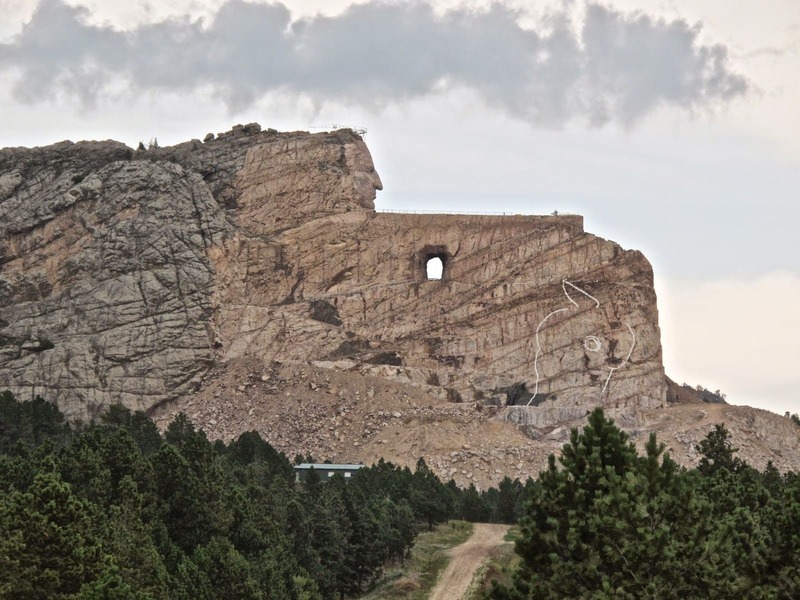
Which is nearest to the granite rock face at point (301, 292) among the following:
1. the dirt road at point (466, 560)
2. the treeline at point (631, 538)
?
the dirt road at point (466, 560)

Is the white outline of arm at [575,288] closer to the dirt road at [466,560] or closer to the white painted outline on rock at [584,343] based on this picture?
the white painted outline on rock at [584,343]

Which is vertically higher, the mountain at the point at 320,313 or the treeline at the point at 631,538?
the mountain at the point at 320,313

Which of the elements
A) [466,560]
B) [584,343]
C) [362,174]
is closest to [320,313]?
[362,174]

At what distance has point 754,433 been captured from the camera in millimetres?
130875

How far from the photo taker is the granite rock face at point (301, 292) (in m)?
134

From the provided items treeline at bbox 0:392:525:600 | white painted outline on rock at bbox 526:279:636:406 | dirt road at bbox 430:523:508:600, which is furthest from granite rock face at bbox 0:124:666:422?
dirt road at bbox 430:523:508:600

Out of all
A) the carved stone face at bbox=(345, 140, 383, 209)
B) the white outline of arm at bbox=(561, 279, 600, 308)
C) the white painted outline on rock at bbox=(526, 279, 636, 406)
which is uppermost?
the carved stone face at bbox=(345, 140, 383, 209)

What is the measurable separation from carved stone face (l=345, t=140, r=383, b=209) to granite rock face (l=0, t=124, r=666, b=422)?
0.21 m

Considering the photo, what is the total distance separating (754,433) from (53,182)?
62984 mm

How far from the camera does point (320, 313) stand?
138 meters

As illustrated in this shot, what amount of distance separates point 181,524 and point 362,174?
82594 millimetres

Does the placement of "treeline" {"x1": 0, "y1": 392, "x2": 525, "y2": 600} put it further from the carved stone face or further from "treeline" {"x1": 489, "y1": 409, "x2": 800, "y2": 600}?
the carved stone face

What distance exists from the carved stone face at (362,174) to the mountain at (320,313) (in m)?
0.19

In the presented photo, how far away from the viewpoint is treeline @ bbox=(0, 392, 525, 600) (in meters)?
48.6
